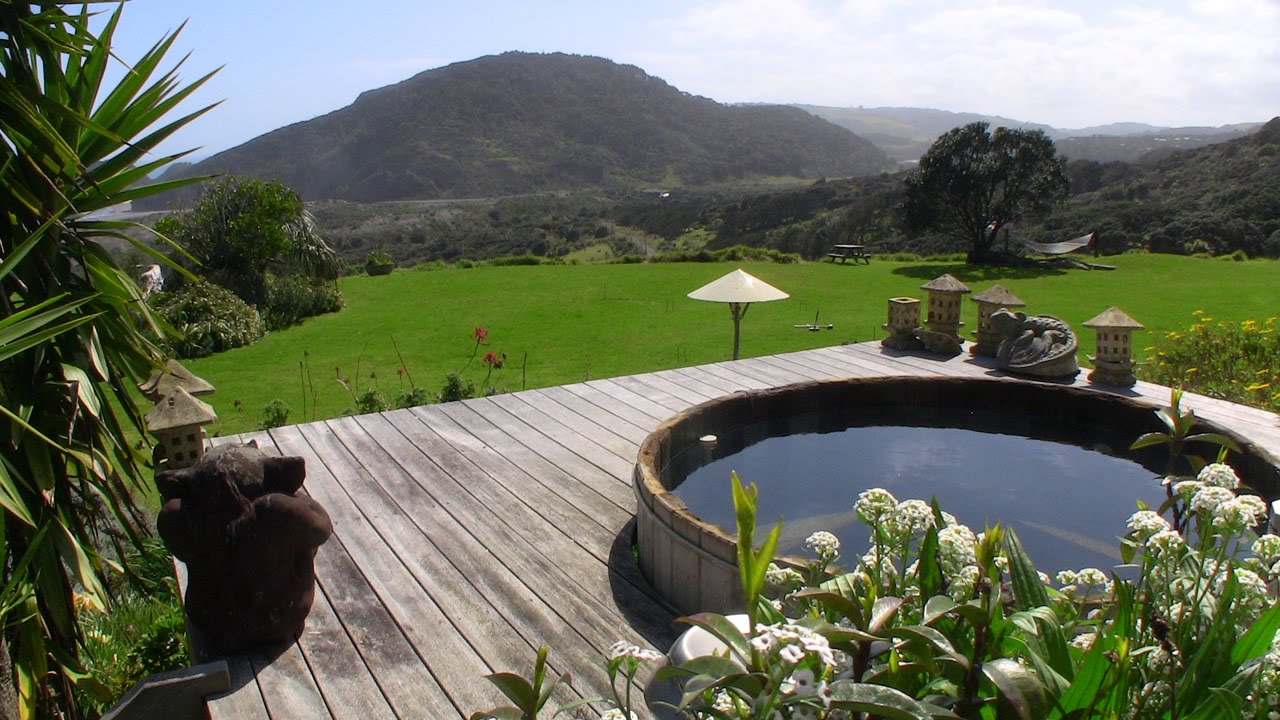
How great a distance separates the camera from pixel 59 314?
88.5 inches

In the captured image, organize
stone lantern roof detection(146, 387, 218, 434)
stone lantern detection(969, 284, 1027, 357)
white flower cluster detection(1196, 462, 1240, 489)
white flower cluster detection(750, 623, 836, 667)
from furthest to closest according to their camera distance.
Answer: stone lantern detection(969, 284, 1027, 357) < stone lantern roof detection(146, 387, 218, 434) < white flower cluster detection(1196, 462, 1240, 489) < white flower cluster detection(750, 623, 836, 667)

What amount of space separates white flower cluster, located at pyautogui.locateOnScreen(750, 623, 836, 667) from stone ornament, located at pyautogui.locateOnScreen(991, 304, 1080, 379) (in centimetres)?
597

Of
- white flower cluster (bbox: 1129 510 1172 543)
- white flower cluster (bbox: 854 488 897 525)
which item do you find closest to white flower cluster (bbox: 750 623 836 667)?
white flower cluster (bbox: 854 488 897 525)

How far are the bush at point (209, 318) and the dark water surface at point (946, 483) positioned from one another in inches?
299

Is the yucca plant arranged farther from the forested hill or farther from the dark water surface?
the forested hill

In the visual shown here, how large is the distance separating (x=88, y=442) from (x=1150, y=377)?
7.55 meters

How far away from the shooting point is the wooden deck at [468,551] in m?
2.92

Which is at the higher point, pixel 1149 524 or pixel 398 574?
pixel 1149 524

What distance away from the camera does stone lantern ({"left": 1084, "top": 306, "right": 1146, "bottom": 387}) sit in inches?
242

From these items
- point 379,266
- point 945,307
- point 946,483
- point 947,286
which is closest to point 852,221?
point 379,266

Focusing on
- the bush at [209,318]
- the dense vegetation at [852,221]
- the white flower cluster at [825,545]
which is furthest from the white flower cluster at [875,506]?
the dense vegetation at [852,221]

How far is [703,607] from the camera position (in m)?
3.24

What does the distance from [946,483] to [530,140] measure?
85419 millimetres

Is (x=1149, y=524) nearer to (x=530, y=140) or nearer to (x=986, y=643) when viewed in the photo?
(x=986, y=643)
